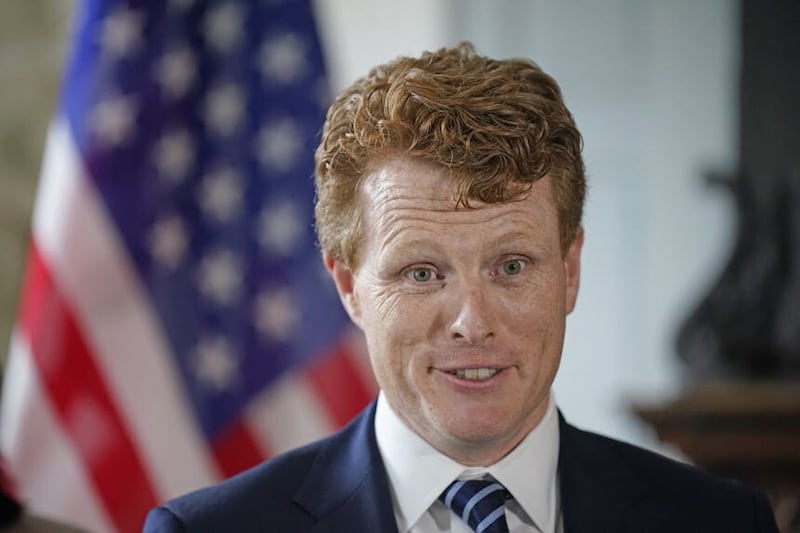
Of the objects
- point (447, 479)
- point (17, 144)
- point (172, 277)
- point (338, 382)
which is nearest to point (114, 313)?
point (172, 277)

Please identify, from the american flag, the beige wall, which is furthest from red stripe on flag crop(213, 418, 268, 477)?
the beige wall

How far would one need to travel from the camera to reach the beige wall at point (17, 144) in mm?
4047

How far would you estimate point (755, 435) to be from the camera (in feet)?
15.8

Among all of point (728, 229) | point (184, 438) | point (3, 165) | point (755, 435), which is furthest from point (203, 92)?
point (728, 229)

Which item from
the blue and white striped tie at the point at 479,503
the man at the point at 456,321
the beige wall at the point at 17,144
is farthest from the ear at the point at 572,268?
the beige wall at the point at 17,144

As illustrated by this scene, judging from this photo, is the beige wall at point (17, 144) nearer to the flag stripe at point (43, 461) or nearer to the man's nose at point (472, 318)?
the flag stripe at point (43, 461)

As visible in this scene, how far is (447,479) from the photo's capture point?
5.84 ft

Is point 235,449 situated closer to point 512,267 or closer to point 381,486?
point 381,486

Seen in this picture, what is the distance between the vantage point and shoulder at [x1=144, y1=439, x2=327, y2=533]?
1807mm

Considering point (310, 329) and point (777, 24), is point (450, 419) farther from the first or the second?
point (777, 24)

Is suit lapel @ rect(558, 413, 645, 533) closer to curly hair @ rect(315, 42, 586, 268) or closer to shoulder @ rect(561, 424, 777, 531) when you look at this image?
shoulder @ rect(561, 424, 777, 531)

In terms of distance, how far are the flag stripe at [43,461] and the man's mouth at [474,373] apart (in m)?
1.55

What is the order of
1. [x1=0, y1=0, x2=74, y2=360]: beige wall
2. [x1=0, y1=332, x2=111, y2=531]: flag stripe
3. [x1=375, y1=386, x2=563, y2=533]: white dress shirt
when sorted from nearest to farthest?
→ [x1=375, y1=386, x2=563, y2=533]: white dress shirt < [x1=0, y1=332, x2=111, y2=531]: flag stripe < [x1=0, y1=0, x2=74, y2=360]: beige wall

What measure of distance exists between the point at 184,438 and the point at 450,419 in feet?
4.91
